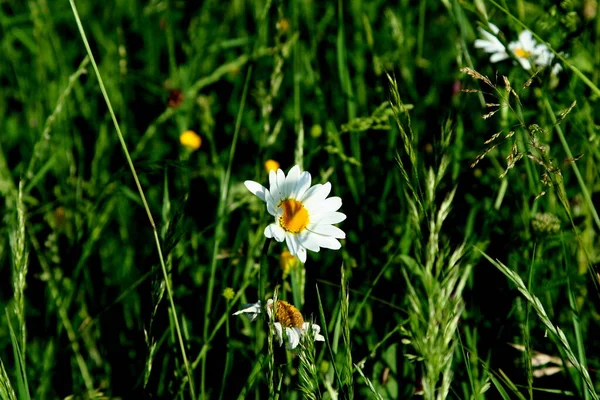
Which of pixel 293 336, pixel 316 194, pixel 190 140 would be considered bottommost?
pixel 293 336

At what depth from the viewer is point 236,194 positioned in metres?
2.12

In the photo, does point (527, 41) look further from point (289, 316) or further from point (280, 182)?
point (289, 316)

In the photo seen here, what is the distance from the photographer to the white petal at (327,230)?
137cm

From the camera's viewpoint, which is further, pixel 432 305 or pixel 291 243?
pixel 291 243

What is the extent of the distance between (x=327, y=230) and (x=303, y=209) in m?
0.08

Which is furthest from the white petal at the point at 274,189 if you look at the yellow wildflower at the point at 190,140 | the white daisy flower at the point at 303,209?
the yellow wildflower at the point at 190,140

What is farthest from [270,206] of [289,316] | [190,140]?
[190,140]

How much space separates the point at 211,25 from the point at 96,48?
544 millimetres

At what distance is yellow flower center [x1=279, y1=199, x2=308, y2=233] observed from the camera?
140 centimetres

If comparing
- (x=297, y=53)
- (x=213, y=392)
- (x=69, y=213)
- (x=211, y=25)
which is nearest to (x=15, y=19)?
(x=211, y=25)

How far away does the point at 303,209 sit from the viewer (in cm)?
143

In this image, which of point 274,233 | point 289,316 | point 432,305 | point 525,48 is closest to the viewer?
point 432,305

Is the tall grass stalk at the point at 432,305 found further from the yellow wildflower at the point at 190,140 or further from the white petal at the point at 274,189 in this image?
the yellow wildflower at the point at 190,140

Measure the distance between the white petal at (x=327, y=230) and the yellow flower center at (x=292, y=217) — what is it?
2 cm
